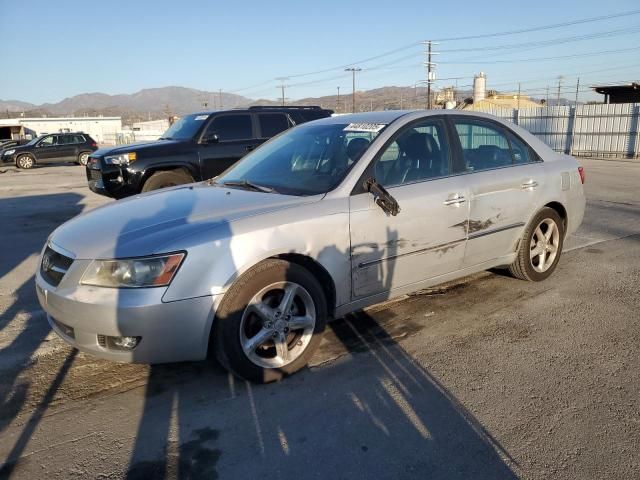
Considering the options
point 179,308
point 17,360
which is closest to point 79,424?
point 179,308

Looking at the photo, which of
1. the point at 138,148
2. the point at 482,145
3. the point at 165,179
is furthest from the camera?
the point at 165,179

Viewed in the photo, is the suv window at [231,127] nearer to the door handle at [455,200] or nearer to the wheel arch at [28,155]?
the door handle at [455,200]

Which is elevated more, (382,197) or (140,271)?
(382,197)

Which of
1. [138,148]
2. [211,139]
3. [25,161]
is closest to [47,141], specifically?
[25,161]

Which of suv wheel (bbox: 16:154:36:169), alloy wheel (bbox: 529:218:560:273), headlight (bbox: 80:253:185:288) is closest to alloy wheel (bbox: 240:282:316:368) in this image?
headlight (bbox: 80:253:185:288)

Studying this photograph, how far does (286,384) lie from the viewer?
314 centimetres

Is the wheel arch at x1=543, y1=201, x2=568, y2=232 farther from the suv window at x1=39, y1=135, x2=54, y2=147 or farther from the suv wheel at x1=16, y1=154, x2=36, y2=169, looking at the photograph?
the suv window at x1=39, y1=135, x2=54, y2=147

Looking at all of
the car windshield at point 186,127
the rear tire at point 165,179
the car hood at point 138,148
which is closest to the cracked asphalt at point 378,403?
the rear tire at point 165,179

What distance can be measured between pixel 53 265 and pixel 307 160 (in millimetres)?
1930

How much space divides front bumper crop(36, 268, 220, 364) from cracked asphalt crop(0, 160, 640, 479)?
336 mm

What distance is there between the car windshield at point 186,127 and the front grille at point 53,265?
5672mm

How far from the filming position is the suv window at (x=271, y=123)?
9117mm

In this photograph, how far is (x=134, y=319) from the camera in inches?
109

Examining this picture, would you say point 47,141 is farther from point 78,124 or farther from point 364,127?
point 78,124
